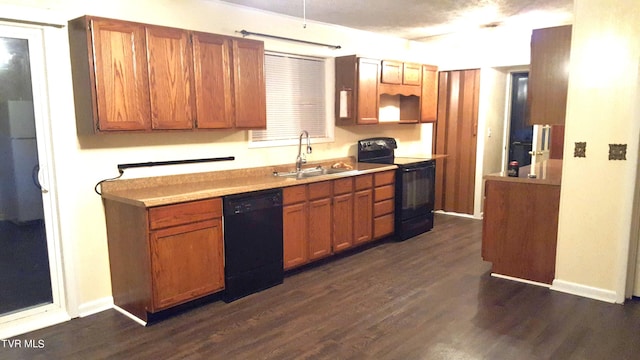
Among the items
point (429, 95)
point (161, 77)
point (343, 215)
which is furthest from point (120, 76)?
point (429, 95)

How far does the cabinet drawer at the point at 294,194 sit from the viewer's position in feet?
12.4

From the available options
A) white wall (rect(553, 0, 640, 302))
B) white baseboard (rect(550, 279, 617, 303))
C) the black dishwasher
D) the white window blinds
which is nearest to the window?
the white window blinds

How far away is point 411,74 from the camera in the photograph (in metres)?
5.50

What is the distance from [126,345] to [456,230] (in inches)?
159

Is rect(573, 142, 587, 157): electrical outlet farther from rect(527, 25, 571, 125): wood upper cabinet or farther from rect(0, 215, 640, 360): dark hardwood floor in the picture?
rect(0, 215, 640, 360): dark hardwood floor

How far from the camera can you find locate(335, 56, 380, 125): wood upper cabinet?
4.84 meters

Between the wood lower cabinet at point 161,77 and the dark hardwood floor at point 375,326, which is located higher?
the wood lower cabinet at point 161,77

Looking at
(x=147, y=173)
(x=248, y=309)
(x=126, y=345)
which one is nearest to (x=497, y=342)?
(x=248, y=309)

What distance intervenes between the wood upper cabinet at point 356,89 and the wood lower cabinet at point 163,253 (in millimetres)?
2205

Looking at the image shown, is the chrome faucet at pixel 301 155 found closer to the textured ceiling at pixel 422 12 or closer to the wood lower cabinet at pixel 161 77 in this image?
the wood lower cabinet at pixel 161 77

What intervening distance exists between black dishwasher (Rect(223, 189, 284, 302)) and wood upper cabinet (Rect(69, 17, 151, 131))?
0.92 m

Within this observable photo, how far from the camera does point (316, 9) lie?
13.7ft

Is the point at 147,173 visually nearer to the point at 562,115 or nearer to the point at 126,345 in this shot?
the point at 126,345

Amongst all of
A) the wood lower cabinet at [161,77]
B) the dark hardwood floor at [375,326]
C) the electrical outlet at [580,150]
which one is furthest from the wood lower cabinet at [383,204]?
the electrical outlet at [580,150]
